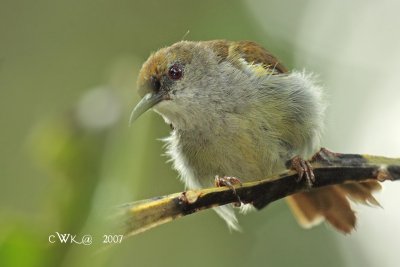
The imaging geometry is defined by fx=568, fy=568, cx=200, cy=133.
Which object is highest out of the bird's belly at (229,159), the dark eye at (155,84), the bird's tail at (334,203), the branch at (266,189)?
the branch at (266,189)

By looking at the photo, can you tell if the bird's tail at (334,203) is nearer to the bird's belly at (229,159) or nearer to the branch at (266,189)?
the bird's belly at (229,159)

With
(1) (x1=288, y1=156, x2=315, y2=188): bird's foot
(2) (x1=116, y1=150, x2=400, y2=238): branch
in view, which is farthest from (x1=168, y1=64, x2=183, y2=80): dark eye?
(2) (x1=116, y1=150, x2=400, y2=238): branch

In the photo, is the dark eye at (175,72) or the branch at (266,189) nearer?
the branch at (266,189)

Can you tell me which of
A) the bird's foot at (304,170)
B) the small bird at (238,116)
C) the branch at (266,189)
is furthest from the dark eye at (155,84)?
the branch at (266,189)

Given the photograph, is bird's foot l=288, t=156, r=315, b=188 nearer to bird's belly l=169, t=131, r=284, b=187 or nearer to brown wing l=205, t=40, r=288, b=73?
bird's belly l=169, t=131, r=284, b=187

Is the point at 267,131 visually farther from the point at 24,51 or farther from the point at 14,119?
the point at 24,51

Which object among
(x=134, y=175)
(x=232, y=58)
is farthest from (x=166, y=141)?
(x=134, y=175)
